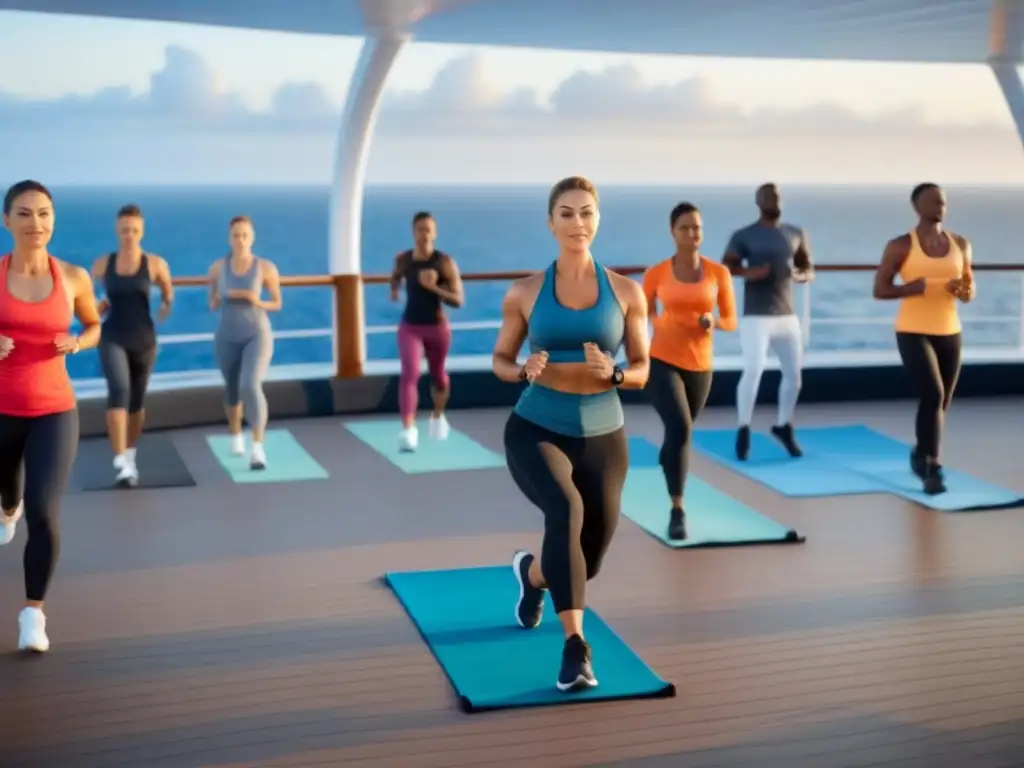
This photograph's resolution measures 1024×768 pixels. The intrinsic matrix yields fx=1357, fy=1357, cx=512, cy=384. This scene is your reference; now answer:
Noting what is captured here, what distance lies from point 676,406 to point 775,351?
6.56 feet

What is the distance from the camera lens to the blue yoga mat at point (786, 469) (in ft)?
22.7

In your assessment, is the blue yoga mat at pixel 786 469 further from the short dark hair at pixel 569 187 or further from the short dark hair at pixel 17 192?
the short dark hair at pixel 17 192

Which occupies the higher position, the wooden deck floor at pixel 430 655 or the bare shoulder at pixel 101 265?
the bare shoulder at pixel 101 265

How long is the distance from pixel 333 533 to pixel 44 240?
7.22 ft

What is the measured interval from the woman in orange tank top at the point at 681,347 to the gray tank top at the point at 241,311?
2.27 m

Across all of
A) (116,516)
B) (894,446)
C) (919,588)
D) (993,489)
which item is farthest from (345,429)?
(919,588)

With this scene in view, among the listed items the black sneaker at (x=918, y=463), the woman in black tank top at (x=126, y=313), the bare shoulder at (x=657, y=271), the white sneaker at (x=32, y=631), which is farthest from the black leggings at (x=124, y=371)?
the black sneaker at (x=918, y=463)

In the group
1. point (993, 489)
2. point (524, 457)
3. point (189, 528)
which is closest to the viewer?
point (524, 457)

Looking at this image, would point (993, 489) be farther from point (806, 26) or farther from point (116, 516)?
point (116, 516)

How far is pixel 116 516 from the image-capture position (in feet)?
21.0

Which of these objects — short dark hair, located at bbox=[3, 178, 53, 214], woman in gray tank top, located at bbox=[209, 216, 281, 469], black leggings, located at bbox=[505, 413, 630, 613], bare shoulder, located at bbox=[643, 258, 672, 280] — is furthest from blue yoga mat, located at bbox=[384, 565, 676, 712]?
woman in gray tank top, located at bbox=[209, 216, 281, 469]

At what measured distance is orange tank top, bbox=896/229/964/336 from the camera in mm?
6488

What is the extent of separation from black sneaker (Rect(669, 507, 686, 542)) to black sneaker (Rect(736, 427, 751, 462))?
1.86m

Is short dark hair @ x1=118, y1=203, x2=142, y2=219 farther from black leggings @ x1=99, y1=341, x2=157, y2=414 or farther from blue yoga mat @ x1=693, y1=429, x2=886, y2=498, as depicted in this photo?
blue yoga mat @ x1=693, y1=429, x2=886, y2=498
